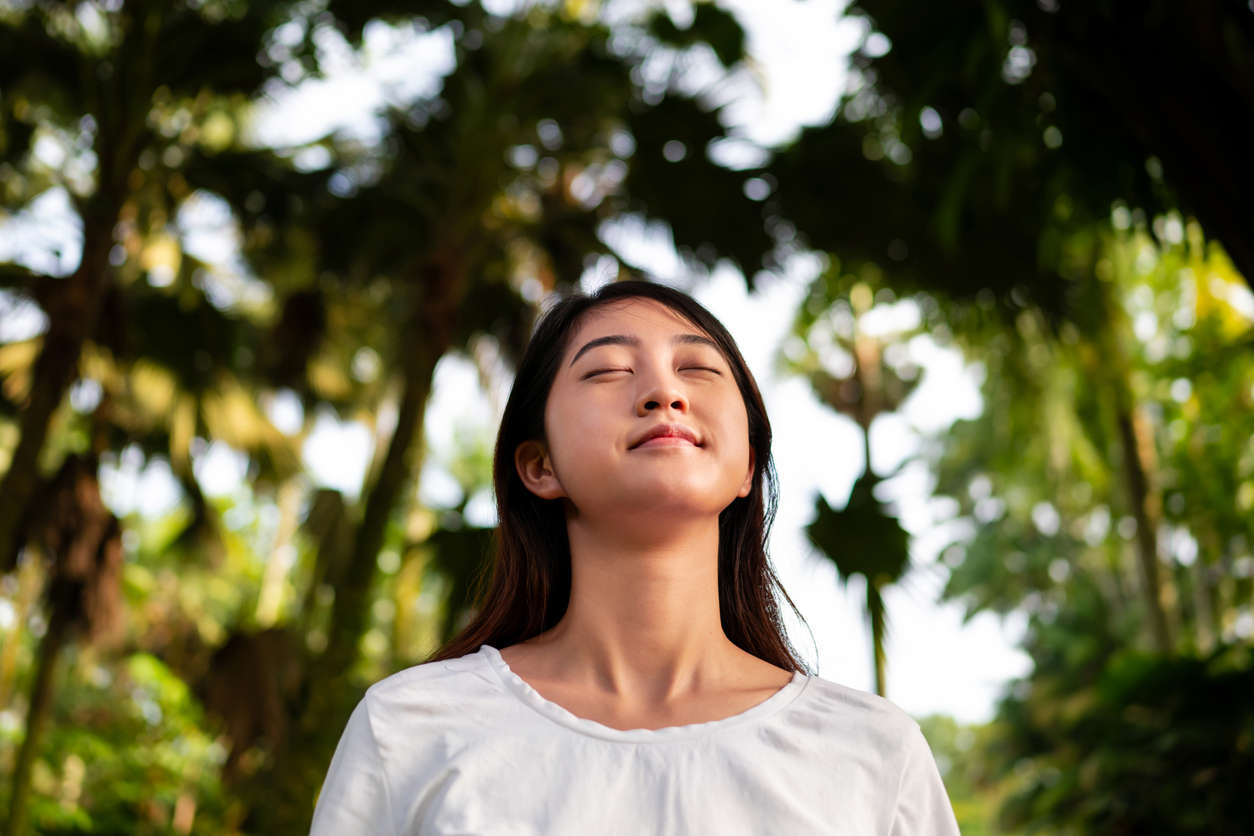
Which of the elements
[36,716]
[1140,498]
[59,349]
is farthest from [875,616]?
[1140,498]

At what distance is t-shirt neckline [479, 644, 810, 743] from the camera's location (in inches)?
47.8

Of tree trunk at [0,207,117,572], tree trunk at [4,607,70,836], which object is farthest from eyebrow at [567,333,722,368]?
tree trunk at [4,607,70,836]

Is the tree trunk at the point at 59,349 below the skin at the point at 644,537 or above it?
above

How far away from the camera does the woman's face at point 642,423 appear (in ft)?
4.26

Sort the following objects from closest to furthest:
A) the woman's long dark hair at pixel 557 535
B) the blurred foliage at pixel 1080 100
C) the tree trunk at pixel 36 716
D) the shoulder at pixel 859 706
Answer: the shoulder at pixel 859 706
the woman's long dark hair at pixel 557 535
the blurred foliage at pixel 1080 100
the tree trunk at pixel 36 716

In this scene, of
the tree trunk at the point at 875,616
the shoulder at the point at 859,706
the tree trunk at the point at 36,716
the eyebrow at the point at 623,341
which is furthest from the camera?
the tree trunk at the point at 36,716

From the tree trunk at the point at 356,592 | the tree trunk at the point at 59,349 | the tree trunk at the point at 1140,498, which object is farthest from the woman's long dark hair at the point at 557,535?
the tree trunk at the point at 1140,498

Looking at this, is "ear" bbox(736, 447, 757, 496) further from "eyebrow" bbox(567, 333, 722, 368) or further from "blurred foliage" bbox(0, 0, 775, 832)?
"blurred foliage" bbox(0, 0, 775, 832)

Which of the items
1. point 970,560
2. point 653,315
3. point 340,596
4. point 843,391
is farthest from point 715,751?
point 970,560

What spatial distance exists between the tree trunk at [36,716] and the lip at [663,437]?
627 cm

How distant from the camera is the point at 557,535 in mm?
1549

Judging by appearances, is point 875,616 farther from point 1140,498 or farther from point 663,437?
point 1140,498

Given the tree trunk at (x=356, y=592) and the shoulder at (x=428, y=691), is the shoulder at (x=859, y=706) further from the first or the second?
the tree trunk at (x=356, y=592)

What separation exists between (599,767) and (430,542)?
17.3 ft
